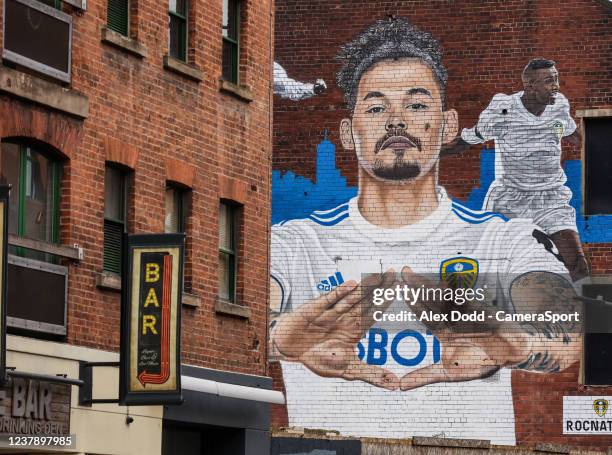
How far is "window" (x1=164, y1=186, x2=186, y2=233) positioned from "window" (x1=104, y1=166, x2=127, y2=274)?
130 cm

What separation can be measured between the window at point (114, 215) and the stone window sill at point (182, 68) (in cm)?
181

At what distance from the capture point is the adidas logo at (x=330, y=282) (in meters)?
32.8

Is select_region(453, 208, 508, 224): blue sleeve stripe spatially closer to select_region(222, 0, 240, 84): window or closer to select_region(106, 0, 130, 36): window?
select_region(222, 0, 240, 84): window

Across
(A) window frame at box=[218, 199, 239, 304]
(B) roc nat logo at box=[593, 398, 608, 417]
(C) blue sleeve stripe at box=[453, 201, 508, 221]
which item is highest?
(C) blue sleeve stripe at box=[453, 201, 508, 221]

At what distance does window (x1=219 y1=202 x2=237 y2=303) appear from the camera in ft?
82.6

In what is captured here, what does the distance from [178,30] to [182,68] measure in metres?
0.89

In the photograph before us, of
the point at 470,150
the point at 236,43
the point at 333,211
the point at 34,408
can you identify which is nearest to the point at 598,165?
the point at 470,150

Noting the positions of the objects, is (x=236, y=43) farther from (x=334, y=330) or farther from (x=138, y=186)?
(x=334, y=330)

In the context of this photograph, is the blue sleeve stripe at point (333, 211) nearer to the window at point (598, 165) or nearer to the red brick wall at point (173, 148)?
the window at point (598, 165)

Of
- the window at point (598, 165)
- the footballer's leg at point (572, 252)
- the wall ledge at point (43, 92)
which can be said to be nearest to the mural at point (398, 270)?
the footballer's leg at point (572, 252)

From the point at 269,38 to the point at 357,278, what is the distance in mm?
7373

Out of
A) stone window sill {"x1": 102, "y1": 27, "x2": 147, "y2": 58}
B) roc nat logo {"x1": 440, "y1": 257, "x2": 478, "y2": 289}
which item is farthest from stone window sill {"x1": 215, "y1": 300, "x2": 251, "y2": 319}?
roc nat logo {"x1": 440, "y1": 257, "x2": 478, "y2": 289}

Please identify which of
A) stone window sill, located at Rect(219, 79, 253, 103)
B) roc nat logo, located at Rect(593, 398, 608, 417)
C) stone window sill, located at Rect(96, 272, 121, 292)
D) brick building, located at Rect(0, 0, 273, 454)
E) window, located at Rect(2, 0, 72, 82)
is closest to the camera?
window, located at Rect(2, 0, 72, 82)

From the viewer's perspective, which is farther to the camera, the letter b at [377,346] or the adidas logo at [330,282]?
the adidas logo at [330,282]
